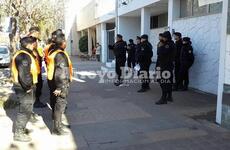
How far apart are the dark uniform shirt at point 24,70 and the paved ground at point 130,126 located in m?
1.04

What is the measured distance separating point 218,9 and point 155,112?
397cm

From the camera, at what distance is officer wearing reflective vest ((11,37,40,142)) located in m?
5.61

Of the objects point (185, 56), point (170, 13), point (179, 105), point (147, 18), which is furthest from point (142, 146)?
point (147, 18)

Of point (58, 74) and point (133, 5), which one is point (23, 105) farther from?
point (133, 5)

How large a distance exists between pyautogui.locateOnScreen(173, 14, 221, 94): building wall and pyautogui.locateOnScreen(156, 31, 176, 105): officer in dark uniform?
1754 millimetres

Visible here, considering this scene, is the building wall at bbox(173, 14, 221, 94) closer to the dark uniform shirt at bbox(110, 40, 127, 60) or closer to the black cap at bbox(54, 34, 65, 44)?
the dark uniform shirt at bbox(110, 40, 127, 60)

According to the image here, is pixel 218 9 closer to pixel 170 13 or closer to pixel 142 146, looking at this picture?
pixel 170 13

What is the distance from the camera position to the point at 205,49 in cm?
1021

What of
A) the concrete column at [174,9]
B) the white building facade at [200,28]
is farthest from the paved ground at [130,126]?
the concrete column at [174,9]

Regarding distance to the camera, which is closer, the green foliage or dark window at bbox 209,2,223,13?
dark window at bbox 209,2,223,13

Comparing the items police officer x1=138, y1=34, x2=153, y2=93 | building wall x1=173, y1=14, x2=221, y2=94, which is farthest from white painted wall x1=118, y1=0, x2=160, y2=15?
police officer x1=138, y1=34, x2=153, y2=93

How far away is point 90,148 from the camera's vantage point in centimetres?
546

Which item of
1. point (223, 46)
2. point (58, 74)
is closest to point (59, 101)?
point (58, 74)

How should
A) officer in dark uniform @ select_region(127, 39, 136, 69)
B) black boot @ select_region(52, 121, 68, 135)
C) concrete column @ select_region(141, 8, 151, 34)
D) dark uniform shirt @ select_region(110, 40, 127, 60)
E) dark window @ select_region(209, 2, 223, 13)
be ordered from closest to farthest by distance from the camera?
black boot @ select_region(52, 121, 68, 135) → dark window @ select_region(209, 2, 223, 13) → dark uniform shirt @ select_region(110, 40, 127, 60) → officer in dark uniform @ select_region(127, 39, 136, 69) → concrete column @ select_region(141, 8, 151, 34)
